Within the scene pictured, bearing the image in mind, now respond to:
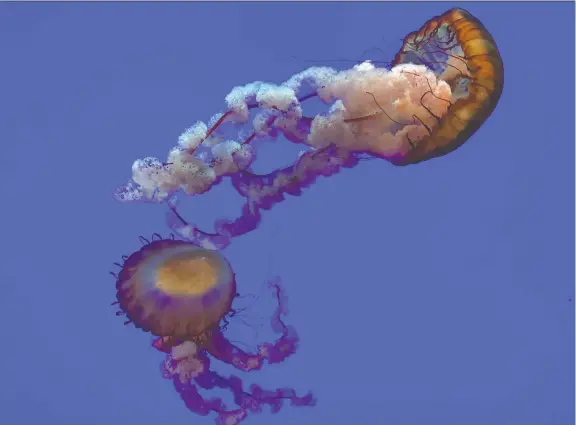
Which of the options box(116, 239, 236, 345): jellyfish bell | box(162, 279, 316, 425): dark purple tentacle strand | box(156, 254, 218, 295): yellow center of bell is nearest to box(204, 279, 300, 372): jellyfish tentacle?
box(162, 279, 316, 425): dark purple tentacle strand

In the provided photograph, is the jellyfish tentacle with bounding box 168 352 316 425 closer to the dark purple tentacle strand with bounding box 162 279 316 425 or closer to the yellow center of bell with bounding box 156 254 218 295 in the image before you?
the dark purple tentacle strand with bounding box 162 279 316 425

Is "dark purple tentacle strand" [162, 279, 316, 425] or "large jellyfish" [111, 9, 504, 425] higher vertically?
"large jellyfish" [111, 9, 504, 425]

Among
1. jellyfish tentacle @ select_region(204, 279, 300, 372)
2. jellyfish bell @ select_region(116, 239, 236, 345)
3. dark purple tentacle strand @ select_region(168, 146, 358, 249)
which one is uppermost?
dark purple tentacle strand @ select_region(168, 146, 358, 249)

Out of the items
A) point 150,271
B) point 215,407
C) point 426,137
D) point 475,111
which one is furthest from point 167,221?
point 475,111

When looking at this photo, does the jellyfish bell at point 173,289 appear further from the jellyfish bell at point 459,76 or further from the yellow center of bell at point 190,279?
the jellyfish bell at point 459,76

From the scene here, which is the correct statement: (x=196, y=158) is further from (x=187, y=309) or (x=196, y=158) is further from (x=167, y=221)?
(x=187, y=309)

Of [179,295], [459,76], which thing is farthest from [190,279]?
[459,76]
